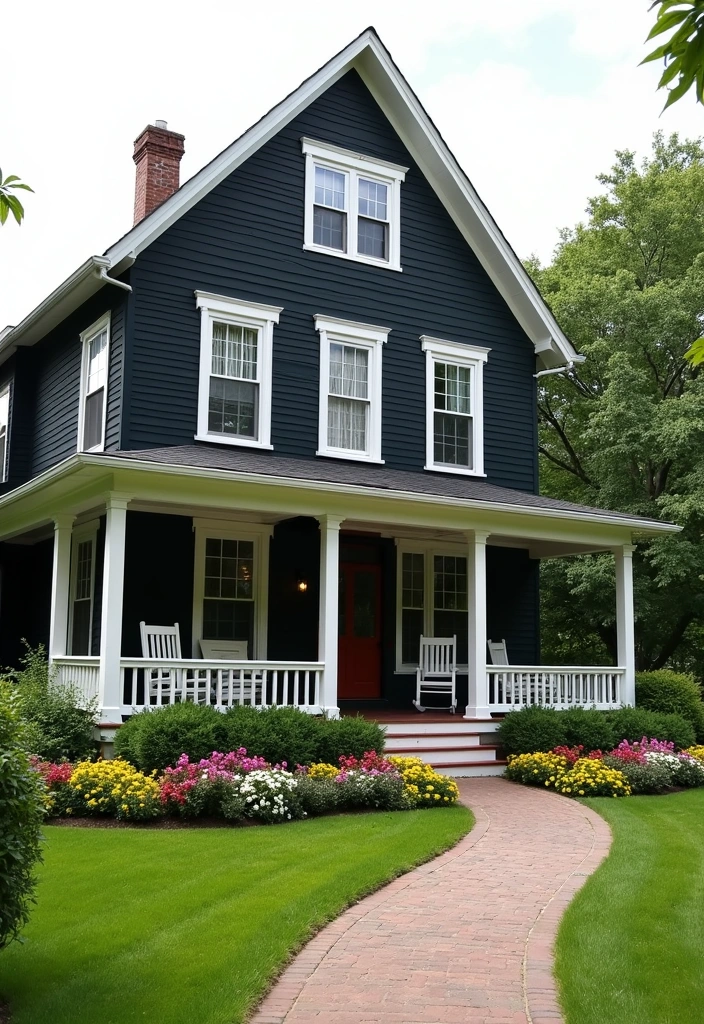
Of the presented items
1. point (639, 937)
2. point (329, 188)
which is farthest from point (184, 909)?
point (329, 188)

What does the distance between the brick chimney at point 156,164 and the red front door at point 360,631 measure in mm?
6621

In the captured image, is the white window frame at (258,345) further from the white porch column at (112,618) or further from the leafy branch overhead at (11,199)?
the leafy branch overhead at (11,199)

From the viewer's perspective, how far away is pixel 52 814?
1016cm

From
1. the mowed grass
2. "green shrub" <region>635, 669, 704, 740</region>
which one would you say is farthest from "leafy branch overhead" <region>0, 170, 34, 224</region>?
"green shrub" <region>635, 669, 704, 740</region>

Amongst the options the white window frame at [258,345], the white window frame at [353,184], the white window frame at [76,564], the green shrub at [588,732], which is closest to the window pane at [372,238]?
the white window frame at [353,184]

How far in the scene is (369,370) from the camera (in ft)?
54.1

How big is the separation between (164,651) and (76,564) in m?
2.77

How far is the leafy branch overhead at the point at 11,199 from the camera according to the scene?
3908mm

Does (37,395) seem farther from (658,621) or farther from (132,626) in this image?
(658,621)

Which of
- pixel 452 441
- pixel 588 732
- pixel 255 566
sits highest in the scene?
pixel 452 441

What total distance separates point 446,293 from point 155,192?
5018mm

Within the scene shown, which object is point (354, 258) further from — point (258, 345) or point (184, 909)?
point (184, 909)

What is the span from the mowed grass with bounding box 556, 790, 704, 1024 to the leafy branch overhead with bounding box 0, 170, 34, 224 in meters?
4.43

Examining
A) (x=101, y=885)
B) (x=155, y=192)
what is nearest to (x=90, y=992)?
(x=101, y=885)
